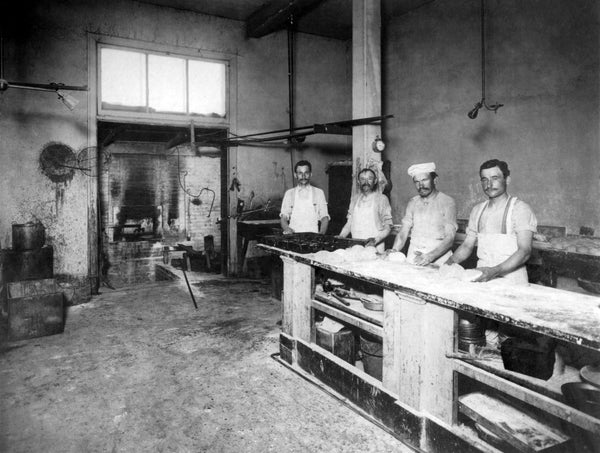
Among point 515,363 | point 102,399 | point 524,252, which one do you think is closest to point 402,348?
point 515,363

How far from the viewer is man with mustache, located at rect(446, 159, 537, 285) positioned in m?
3.40

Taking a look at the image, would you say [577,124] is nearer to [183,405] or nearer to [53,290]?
[183,405]

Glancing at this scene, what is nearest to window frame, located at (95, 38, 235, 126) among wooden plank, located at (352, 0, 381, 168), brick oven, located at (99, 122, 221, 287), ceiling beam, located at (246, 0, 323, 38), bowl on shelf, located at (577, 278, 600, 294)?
ceiling beam, located at (246, 0, 323, 38)

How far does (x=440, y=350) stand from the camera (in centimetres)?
272

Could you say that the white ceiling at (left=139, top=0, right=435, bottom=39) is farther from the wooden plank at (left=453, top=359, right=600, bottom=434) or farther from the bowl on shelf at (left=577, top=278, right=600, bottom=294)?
the wooden plank at (left=453, top=359, right=600, bottom=434)

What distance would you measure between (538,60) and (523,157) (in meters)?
1.46

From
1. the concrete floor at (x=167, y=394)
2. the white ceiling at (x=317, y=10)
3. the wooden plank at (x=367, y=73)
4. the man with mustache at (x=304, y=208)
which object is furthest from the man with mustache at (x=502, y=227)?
the white ceiling at (x=317, y=10)

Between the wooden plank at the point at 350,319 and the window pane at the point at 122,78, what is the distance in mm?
5635

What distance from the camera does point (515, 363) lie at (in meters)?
2.49

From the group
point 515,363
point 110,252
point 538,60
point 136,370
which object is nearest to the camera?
point 515,363

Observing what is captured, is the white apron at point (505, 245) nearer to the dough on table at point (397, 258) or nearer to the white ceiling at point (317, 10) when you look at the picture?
the dough on table at point (397, 258)

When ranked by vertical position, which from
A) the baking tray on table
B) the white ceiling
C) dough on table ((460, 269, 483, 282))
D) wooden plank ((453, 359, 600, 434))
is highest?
the white ceiling

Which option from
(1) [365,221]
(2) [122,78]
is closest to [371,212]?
(1) [365,221]

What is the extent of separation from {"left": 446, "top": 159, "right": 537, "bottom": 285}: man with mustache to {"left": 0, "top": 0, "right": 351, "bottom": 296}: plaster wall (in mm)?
5812
